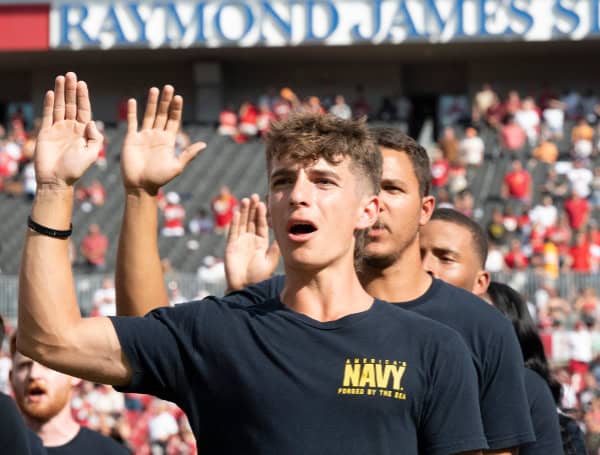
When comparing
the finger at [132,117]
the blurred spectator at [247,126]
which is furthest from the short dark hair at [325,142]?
the blurred spectator at [247,126]

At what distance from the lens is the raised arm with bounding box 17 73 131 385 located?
10.3ft

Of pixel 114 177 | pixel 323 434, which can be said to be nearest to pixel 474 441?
pixel 323 434

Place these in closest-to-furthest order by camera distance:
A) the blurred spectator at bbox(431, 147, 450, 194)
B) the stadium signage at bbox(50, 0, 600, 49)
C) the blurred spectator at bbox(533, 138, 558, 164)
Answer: the blurred spectator at bbox(431, 147, 450, 194) → the blurred spectator at bbox(533, 138, 558, 164) → the stadium signage at bbox(50, 0, 600, 49)

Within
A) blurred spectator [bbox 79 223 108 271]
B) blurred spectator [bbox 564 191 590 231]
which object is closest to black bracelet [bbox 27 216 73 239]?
blurred spectator [bbox 79 223 108 271]

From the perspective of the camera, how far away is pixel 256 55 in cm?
3042

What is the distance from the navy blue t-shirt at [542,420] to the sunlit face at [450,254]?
0.48 meters

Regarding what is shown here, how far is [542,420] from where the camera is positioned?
174 inches

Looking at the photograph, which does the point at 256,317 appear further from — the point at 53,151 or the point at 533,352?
the point at 533,352

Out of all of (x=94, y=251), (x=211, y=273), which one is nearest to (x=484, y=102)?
(x=211, y=273)

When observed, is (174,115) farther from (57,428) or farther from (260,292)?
(57,428)

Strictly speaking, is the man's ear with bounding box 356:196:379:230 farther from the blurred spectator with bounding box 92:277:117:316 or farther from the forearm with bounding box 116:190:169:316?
the blurred spectator with bounding box 92:277:117:316

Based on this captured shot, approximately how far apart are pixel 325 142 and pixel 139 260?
719 millimetres

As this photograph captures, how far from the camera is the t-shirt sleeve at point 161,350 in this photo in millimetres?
3279

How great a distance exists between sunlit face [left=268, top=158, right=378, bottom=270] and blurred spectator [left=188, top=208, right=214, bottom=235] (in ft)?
59.8
